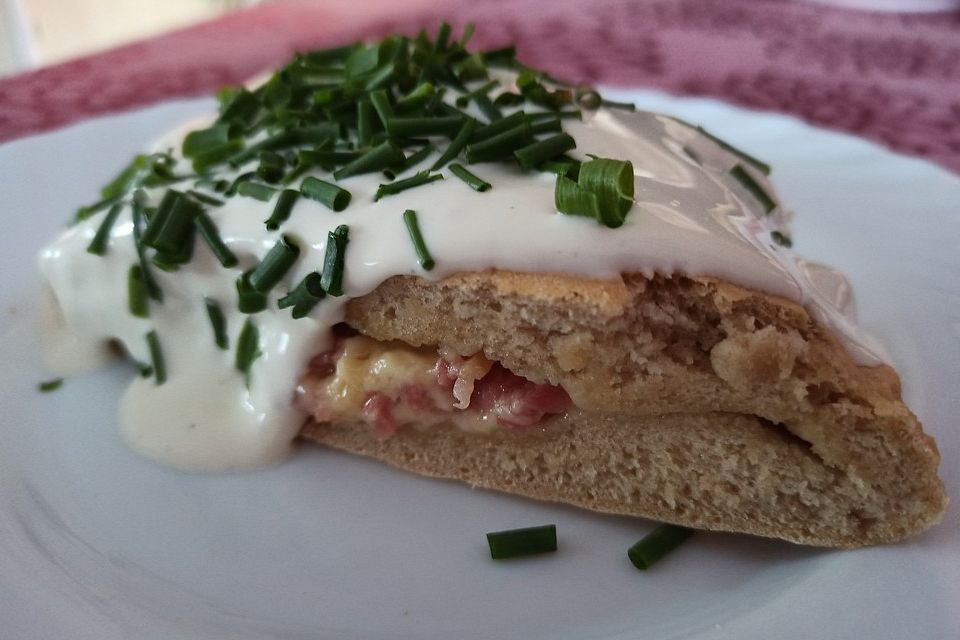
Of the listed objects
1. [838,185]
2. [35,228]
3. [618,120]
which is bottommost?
[35,228]

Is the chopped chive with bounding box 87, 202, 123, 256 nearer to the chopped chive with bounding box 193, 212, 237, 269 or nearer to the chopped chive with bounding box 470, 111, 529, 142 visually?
the chopped chive with bounding box 193, 212, 237, 269

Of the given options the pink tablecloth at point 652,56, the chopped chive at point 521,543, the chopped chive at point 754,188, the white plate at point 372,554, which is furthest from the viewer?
the pink tablecloth at point 652,56

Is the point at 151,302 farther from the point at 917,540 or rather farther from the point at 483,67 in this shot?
the point at 917,540

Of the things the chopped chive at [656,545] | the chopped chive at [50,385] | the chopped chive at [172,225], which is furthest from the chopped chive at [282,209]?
the chopped chive at [656,545]

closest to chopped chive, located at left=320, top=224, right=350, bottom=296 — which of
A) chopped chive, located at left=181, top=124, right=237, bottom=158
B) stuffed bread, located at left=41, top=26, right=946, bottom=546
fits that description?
stuffed bread, located at left=41, top=26, right=946, bottom=546

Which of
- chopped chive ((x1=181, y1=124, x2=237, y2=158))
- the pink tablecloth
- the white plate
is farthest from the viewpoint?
the pink tablecloth

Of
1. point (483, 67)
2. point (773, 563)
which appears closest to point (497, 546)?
point (773, 563)

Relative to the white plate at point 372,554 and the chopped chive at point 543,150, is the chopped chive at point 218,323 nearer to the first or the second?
the white plate at point 372,554
